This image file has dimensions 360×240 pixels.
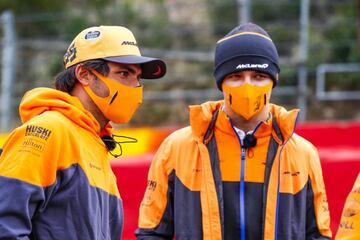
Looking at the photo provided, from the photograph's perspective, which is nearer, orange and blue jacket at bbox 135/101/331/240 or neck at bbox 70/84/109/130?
neck at bbox 70/84/109/130

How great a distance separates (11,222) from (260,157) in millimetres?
1631

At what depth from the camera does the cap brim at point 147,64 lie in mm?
3587

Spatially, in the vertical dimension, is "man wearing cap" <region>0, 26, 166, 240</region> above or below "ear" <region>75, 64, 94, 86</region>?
below

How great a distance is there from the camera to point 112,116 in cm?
365

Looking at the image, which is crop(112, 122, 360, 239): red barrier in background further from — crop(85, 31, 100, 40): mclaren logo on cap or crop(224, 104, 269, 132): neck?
crop(85, 31, 100, 40): mclaren logo on cap

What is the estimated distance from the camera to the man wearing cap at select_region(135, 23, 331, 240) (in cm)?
417

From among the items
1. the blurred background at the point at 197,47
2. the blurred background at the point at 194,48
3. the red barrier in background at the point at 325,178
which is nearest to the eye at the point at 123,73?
the red barrier in background at the point at 325,178

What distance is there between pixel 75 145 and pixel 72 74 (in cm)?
43

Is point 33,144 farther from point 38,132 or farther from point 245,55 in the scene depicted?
point 245,55

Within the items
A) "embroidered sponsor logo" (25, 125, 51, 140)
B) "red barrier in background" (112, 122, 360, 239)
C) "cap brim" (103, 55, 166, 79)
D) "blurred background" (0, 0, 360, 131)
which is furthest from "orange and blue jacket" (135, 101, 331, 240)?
"blurred background" (0, 0, 360, 131)

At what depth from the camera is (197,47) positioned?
16141 mm

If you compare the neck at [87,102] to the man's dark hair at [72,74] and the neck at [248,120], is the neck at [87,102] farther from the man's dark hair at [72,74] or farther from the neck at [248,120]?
the neck at [248,120]

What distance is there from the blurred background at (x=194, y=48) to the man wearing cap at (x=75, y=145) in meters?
6.34

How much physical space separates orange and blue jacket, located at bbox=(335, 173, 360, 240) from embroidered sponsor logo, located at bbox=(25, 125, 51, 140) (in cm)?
158
